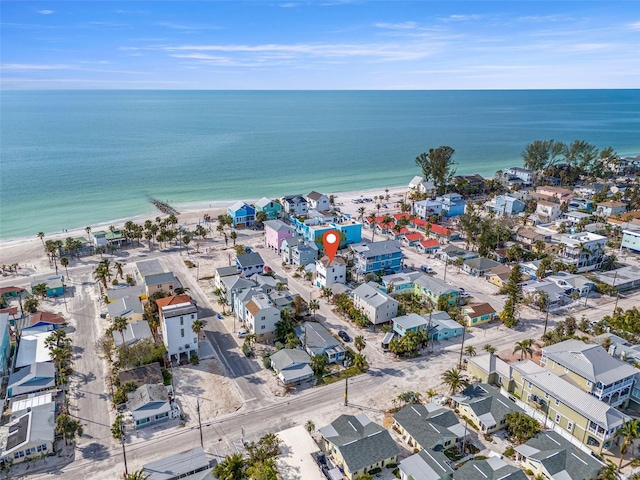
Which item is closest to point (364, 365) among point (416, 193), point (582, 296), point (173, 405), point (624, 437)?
point (173, 405)

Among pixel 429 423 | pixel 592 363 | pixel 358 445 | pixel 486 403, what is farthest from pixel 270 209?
pixel 592 363

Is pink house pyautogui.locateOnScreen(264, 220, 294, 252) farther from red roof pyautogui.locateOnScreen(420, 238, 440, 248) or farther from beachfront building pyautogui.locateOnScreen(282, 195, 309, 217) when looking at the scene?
red roof pyautogui.locateOnScreen(420, 238, 440, 248)

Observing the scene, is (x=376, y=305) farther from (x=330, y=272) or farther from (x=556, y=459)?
(x=556, y=459)

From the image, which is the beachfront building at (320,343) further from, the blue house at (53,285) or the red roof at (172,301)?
the blue house at (53,285)

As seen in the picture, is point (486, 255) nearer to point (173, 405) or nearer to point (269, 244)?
point (269, 244)

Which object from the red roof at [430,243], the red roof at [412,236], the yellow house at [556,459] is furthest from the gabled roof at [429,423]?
the red roof at [412,236]

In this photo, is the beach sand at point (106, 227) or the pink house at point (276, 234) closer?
the beach sand at point (106, 227)

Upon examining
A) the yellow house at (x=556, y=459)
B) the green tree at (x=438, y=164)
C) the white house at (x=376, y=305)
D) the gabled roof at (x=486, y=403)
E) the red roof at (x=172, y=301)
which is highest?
the green tree at (x=438, y=164)
